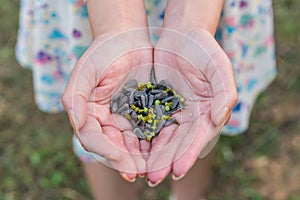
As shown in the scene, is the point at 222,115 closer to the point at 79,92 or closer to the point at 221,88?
the point at 221,88

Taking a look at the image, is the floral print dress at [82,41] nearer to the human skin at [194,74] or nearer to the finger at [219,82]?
the human skin at [194,74]

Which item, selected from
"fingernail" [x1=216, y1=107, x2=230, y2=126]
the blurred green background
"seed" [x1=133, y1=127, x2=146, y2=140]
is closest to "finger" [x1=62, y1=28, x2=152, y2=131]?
"seed" [x1=133, y1=127, x2=146, y2=140]

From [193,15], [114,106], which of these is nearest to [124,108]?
[114,106]

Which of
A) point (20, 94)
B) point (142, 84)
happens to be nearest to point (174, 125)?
point (142, 84)

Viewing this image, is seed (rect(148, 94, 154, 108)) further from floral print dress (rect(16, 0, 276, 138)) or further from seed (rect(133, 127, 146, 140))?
floral print dress (rect(16, 0, 276, 138))

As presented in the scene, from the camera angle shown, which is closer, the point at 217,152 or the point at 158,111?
the point at 158,111

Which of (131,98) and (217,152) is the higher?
(131,98)

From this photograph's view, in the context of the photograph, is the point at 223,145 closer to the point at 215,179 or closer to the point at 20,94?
the point at 215,179
